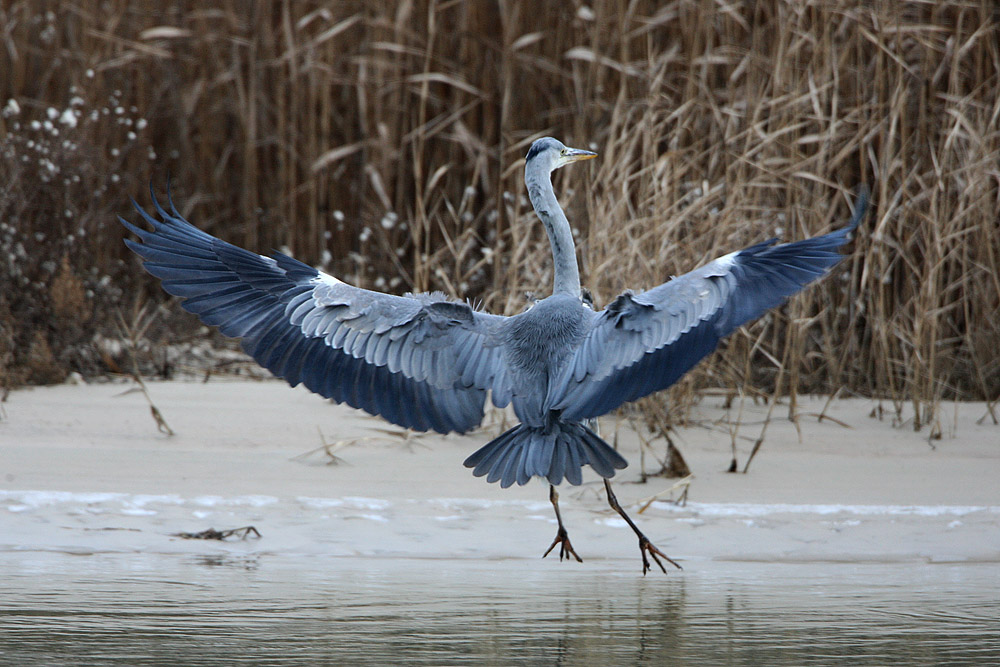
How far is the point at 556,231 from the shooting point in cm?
455

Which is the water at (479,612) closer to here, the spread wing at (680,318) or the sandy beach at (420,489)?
the sandy beach at (420,489)

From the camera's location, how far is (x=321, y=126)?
830 centimetres

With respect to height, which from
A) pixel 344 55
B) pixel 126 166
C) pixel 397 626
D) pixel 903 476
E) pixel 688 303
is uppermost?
pixel 344 55

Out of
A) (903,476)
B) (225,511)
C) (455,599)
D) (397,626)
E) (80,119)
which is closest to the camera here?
(397,626)

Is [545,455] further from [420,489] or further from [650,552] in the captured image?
[420,489]

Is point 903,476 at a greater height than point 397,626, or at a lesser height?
greater

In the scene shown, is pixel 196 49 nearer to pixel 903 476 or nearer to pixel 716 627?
pixel 903 476

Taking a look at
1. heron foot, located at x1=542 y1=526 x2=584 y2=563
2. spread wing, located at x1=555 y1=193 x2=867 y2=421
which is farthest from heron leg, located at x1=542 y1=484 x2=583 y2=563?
spread wing, located at x1=555 y1=193 x2=867 y2=421

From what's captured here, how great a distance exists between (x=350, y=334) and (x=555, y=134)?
4181mm

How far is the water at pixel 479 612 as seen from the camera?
10.6 ft

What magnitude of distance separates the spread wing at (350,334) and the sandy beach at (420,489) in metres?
0.70

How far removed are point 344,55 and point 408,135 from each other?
84cm

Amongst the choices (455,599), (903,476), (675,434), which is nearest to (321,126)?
(675,434)

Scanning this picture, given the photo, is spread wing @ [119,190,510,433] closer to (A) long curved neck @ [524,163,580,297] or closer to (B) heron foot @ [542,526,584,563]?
(A) long curved neck @ [524,163,580,297]
